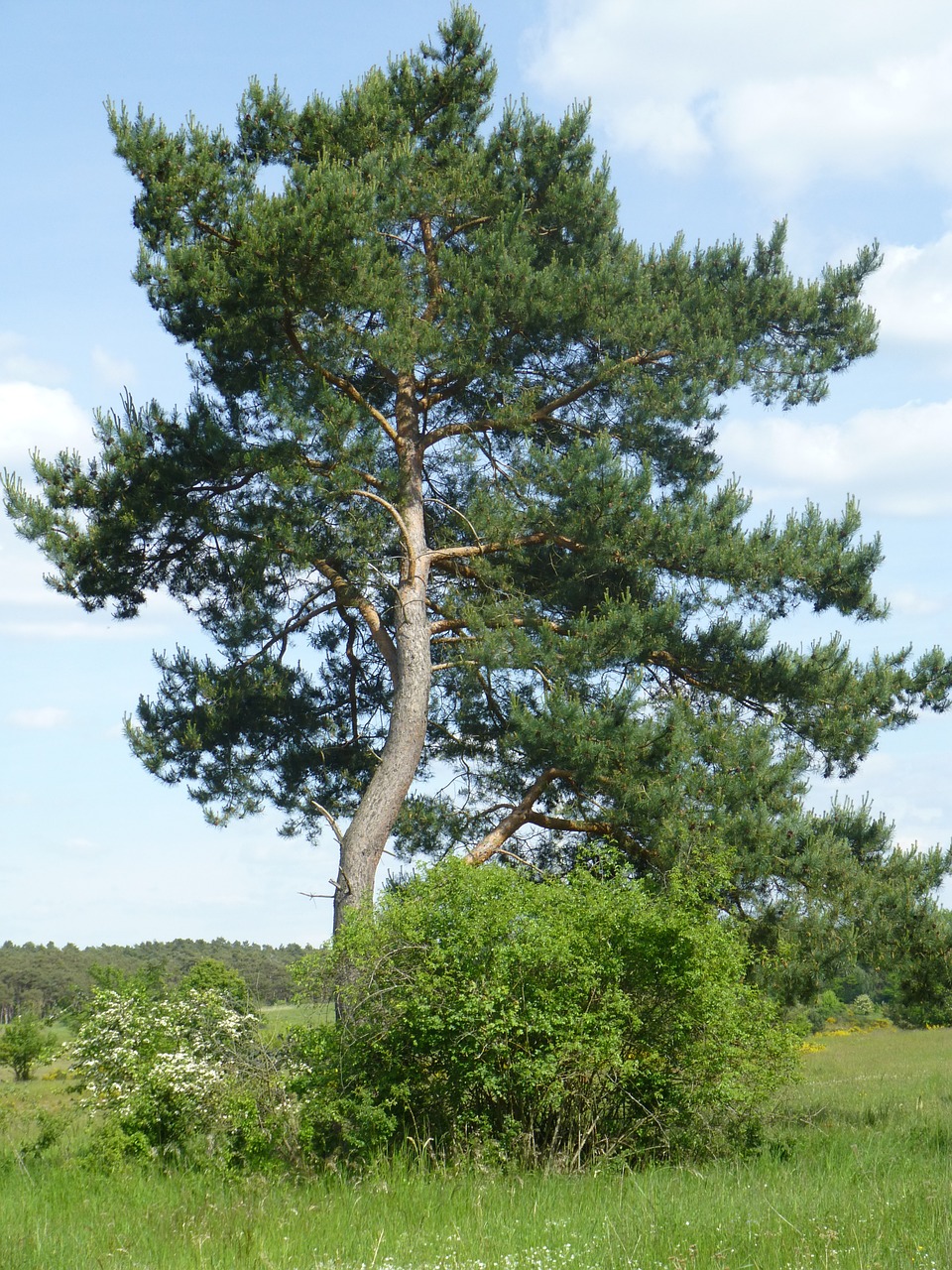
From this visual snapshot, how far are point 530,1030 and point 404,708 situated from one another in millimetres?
5636

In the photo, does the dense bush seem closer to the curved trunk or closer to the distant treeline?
the curved trunk

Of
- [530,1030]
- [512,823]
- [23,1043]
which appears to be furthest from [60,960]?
[530,1030]

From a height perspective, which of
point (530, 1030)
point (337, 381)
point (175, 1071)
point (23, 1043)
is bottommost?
point (23, 1043)

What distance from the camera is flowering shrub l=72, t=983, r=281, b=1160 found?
9.11 meters

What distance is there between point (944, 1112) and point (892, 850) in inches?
114

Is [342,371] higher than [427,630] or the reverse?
higher

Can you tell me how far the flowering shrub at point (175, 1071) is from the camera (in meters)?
9.11

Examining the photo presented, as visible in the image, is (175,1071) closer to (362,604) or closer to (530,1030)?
(530,1030)

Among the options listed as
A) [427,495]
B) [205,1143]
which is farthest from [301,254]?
[205,1143]

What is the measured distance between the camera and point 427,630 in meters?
13.6

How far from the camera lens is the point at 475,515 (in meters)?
13.9

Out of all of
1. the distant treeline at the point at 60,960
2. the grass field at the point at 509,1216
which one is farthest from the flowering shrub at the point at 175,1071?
the distant treeline at the point at 60,960

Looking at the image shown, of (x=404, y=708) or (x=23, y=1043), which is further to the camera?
(x=23, y=1043)

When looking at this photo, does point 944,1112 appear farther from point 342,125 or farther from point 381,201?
point 342,125
